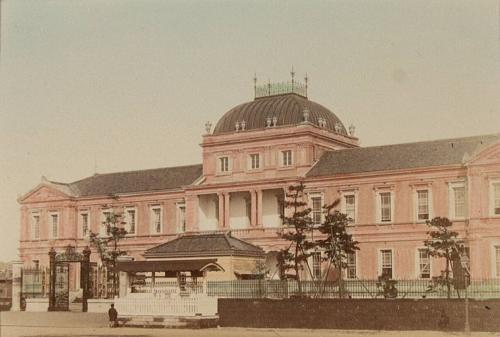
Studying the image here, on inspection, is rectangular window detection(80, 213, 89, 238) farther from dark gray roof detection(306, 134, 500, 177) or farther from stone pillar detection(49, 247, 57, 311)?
dark gray roof detection(306, 134, 500, 177)

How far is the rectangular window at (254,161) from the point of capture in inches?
2185

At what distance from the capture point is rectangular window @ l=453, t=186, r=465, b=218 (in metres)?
47.2

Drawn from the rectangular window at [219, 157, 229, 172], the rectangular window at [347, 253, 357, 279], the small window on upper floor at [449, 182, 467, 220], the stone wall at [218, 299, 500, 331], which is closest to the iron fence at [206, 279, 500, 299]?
the stone wall at [218, 299, 500, 331]

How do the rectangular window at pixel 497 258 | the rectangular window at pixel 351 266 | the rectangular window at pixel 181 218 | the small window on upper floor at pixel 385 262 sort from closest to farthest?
the rectangular window at pixel 497 258, the small window on upper floor at pixel 385 262, the rectangular window at pixel 351 266, the rectangular window at pixel 181 218

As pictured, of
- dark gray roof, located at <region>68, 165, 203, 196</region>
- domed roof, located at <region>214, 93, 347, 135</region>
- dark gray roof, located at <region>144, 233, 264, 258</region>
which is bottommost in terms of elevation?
dark gray roof, located at <region>144, 233, 264, 258</region>

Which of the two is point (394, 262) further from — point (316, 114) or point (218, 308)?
point (218, 308)

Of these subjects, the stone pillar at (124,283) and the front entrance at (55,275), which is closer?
the stone pillar at (124,283)

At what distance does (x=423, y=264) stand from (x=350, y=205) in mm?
5349

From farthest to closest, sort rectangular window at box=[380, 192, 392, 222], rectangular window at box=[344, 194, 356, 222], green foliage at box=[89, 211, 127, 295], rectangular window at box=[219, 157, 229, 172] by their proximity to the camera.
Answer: rectangular window at box=[219, 157, 229, 172]
green foliage at box=[89, 211, 127, 295]
rectangular window at box=[344, 194, 356, 222]
rectangular window at box=[380, 192, 392, 222]

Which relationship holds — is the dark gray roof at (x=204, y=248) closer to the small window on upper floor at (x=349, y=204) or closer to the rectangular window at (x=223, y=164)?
the small window on upper floor at (x=349, y=204)

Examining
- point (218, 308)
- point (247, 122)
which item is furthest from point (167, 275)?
point (247, 122)

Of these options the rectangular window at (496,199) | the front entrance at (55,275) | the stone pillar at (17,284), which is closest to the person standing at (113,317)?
the front entrance at (55,275)

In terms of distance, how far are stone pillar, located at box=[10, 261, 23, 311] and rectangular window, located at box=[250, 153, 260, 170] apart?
49.3 ft

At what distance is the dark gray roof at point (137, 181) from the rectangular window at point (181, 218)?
4.62 ft
